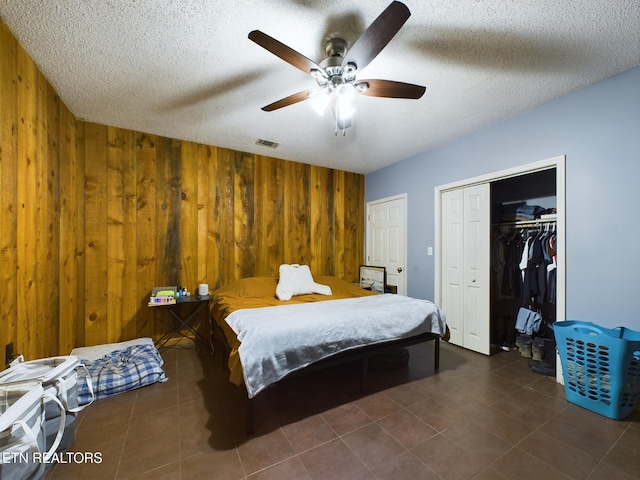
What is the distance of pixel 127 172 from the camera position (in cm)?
310

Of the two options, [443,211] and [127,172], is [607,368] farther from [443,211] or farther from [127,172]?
[127,172]

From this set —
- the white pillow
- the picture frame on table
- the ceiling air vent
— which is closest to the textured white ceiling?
the ceiling air vent

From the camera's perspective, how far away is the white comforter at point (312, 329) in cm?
175

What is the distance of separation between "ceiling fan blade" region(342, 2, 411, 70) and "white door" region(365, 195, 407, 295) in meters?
2.74

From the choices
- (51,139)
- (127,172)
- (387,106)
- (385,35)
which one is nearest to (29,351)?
(51,139)

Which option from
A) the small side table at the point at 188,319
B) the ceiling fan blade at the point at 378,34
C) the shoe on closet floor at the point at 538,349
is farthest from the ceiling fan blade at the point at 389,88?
the shoe on closet floor at the point at 538,349

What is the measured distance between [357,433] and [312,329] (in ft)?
2.35

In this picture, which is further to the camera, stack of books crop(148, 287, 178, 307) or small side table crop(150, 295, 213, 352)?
small side table crop(150, 295, 213, 352)

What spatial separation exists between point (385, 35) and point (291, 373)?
6.98ft

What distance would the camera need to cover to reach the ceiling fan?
4.21 feet

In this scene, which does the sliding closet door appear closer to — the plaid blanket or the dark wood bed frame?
the dark wood bed frame

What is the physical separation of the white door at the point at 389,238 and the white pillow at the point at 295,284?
4.25 ft

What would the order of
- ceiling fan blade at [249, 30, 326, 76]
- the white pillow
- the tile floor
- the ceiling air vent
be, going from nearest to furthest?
1. ceiling fan blade at [249, 30, 326, 76]
2. the tile floor
3. the white pillow
4. the ceiling air vent

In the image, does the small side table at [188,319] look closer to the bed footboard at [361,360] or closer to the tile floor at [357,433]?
the tile floor at [357,433]
